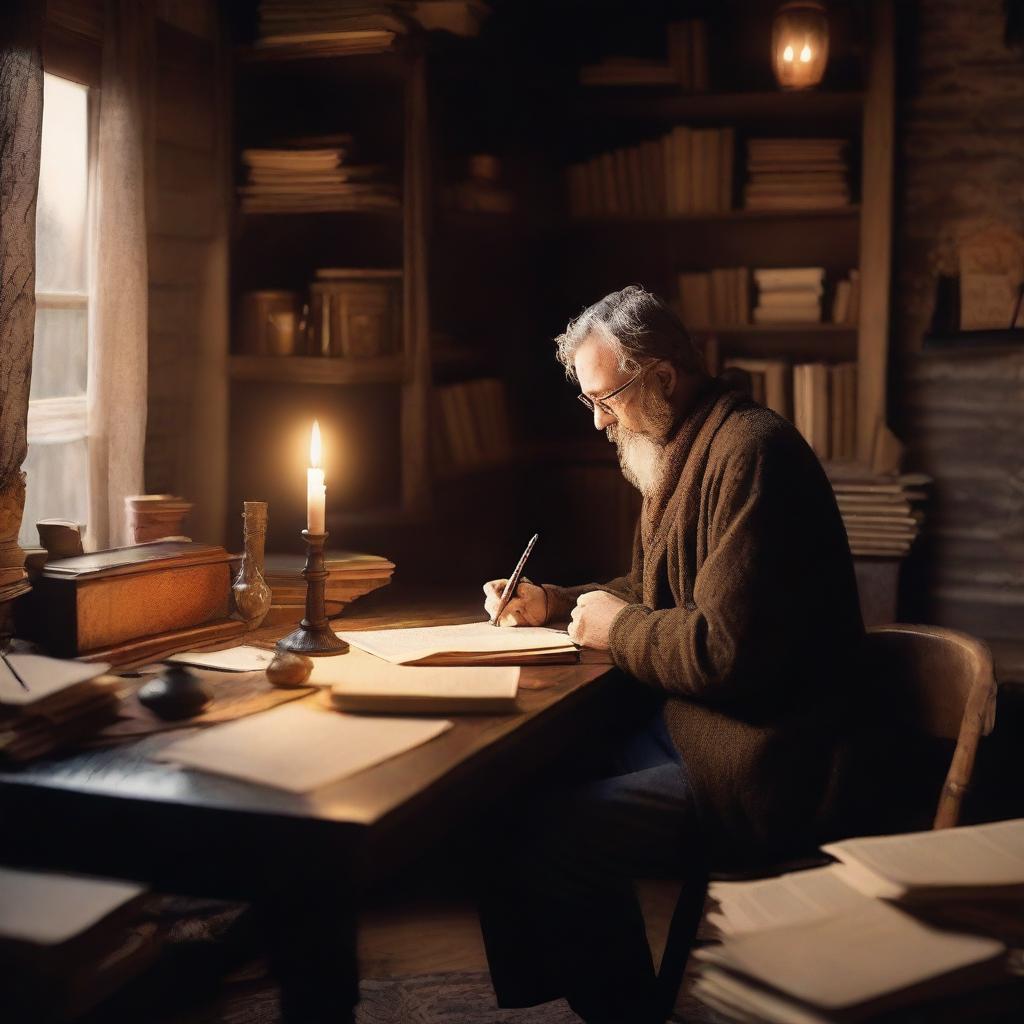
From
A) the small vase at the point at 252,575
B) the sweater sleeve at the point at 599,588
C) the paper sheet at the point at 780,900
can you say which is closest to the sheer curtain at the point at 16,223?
the small vase at the point at 252,575

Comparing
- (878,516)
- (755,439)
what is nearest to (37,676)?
(755,439)

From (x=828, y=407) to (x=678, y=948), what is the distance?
2.58m

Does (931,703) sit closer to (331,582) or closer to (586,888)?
(586,888)

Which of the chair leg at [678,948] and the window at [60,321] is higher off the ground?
the window at [60,321]

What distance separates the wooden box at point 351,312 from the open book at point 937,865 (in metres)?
2.47

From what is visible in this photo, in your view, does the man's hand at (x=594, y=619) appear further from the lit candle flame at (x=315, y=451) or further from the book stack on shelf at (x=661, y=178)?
the book stack on shelf at (x=661, y=178)

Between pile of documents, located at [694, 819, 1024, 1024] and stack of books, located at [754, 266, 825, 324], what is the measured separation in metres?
3.02

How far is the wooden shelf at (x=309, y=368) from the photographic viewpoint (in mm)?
3539

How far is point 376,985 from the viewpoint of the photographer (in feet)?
9.29

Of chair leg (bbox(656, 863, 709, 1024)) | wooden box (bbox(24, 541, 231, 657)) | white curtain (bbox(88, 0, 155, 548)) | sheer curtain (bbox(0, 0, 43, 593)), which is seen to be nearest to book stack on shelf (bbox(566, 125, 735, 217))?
white curtain (bbox(88, 0, 155, 548))

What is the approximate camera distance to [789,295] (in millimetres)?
4293

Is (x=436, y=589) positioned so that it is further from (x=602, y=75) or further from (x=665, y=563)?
(x=602, y=75)

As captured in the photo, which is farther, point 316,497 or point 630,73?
point 630,73

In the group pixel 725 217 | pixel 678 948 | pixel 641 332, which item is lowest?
pixel 678 948
